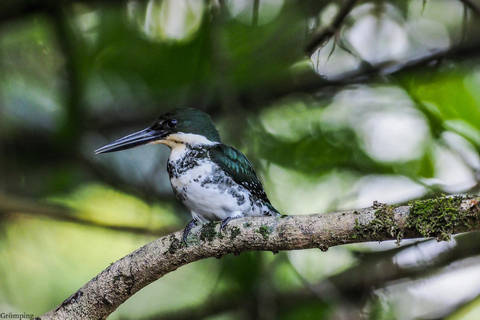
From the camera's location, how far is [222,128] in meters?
4.28

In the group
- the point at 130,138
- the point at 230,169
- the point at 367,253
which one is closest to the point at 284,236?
the point at 230,169

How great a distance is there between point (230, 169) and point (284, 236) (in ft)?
3.32

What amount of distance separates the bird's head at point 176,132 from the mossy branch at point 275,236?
923 millimetres

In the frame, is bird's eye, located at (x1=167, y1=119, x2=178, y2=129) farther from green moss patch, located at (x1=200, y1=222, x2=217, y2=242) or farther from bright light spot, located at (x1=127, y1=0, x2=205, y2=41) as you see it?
bright light spot, located at (x1=127, y1=0, x2=205, y2=41)

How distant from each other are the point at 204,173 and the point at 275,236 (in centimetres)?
98

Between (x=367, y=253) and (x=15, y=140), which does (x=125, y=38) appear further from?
(x=367, y=253)

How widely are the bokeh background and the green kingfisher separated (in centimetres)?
42

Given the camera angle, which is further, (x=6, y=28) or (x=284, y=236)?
(x=6, y=28)

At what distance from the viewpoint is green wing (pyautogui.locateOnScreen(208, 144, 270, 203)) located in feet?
10.1

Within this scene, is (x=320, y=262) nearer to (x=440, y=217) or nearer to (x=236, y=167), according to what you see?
(x=236, y=167)

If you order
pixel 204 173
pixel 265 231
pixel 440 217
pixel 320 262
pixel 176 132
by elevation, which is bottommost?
pixel 440 217

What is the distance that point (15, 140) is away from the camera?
4547 millimetres

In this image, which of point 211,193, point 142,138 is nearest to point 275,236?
point 211,193

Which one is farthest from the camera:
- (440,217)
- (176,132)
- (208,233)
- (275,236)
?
(176,132)
